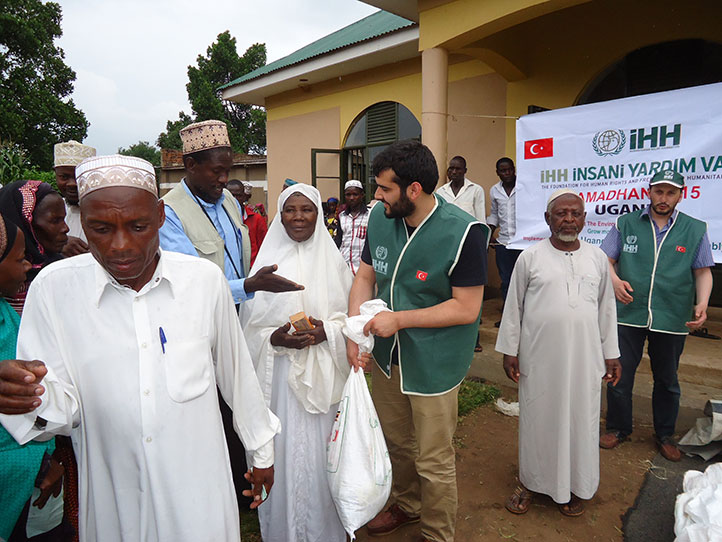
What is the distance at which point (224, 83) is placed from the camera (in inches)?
1194

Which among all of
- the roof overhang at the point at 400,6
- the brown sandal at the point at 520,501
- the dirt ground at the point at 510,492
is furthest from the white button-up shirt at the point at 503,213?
the brown sandal at the point at 520,501

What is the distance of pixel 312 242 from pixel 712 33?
18.9 ft

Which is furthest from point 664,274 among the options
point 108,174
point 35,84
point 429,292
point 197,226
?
point 35,84

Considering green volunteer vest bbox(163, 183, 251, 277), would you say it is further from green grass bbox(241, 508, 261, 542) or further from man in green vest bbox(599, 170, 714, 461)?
man in green vest bbox(599, 170, 714, 461)

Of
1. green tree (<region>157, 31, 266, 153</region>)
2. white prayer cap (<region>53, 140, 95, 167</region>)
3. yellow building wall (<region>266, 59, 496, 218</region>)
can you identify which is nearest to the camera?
white prayer cap (<region>53, 140, 95, 167</region>)

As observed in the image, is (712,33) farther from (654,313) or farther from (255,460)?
(255,460)

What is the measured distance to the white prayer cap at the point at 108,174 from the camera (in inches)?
52.4

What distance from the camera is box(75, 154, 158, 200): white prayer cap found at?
1.33 metres

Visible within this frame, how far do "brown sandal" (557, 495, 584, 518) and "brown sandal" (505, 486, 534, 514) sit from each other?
212mm

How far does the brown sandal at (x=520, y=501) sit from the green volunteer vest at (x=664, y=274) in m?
1.62

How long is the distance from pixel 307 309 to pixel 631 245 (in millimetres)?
2752

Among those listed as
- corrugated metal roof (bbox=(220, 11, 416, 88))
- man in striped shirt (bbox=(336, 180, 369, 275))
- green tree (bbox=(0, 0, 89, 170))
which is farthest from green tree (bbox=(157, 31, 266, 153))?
man in striped shirt (bbox=(336, 180, 369, 275))

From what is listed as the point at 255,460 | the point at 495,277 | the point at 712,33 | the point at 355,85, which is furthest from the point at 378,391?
the point at 355,85

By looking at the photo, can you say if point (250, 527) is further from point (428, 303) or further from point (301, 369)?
point (428, 303)
